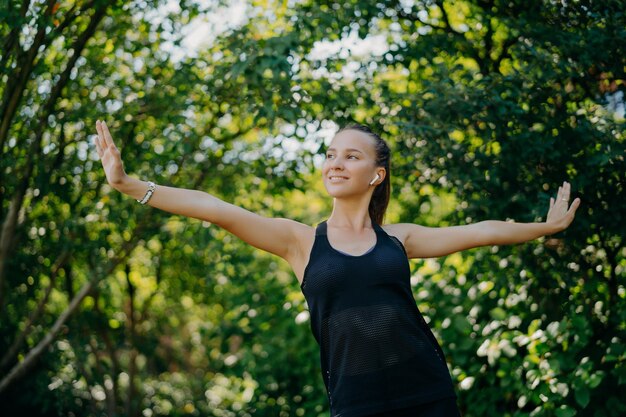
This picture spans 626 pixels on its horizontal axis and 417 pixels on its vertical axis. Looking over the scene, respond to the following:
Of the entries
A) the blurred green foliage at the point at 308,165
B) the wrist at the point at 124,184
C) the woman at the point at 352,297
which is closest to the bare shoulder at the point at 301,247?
the woman at the point at 352,297

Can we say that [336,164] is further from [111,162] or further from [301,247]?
[111,162]

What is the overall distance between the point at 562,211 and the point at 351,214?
821 mm

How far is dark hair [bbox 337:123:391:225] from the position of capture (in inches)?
109

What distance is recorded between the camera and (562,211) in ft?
9.42

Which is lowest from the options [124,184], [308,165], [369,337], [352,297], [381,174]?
[308,165]

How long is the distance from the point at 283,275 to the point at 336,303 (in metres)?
4.75

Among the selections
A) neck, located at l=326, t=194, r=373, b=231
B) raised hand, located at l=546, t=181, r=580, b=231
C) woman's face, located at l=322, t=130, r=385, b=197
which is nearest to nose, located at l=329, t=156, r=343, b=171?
woman's face, located at l=322, t=130, r=385, b=197

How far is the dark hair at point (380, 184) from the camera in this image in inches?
109

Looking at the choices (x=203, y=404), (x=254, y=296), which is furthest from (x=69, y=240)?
(x=203, y=404)

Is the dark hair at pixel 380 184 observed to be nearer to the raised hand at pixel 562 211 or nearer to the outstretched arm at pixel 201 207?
the outstretched arm at pixel 201 207

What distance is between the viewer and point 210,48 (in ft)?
15.8

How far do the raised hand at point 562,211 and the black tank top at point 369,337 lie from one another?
714 millimetres

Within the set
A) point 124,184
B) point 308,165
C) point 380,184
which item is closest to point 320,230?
point 380,184

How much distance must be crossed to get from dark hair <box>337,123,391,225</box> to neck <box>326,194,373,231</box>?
0.12m
